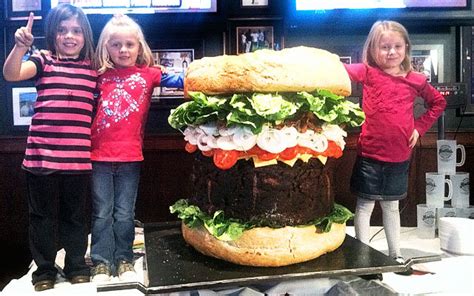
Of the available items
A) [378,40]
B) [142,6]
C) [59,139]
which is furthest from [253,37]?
[59,139]

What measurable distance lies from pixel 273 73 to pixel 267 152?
0.27 m

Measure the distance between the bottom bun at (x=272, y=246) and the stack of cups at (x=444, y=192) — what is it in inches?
72.1

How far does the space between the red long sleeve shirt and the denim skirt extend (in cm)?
3

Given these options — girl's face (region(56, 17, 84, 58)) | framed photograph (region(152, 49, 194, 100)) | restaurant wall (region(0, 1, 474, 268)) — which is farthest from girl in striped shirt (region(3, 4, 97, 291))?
framed photograph (region(152, 49, 194, 100))

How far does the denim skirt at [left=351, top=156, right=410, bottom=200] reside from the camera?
2.52 meters

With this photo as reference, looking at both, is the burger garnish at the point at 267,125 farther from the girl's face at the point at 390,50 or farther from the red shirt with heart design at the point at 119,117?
the girl's face at the point at 390,50

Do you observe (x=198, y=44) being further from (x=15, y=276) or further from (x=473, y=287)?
(x=473, y=287)

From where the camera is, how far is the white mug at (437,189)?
3320mm

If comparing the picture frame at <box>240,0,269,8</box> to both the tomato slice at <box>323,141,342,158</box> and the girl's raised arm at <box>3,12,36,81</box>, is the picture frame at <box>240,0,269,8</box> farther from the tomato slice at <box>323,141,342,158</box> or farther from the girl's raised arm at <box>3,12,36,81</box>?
the tomato slice at <box>323,141,342,158</box>

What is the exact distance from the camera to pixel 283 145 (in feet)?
5.66

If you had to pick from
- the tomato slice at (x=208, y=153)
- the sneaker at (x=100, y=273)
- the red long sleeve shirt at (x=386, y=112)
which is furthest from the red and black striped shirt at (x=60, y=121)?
the red long sleeve shirt at (x=386, y=112)

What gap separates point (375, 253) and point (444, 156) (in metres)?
1.82

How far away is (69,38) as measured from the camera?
7.86ft

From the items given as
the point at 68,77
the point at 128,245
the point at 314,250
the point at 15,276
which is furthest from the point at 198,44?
the point at 314,250
